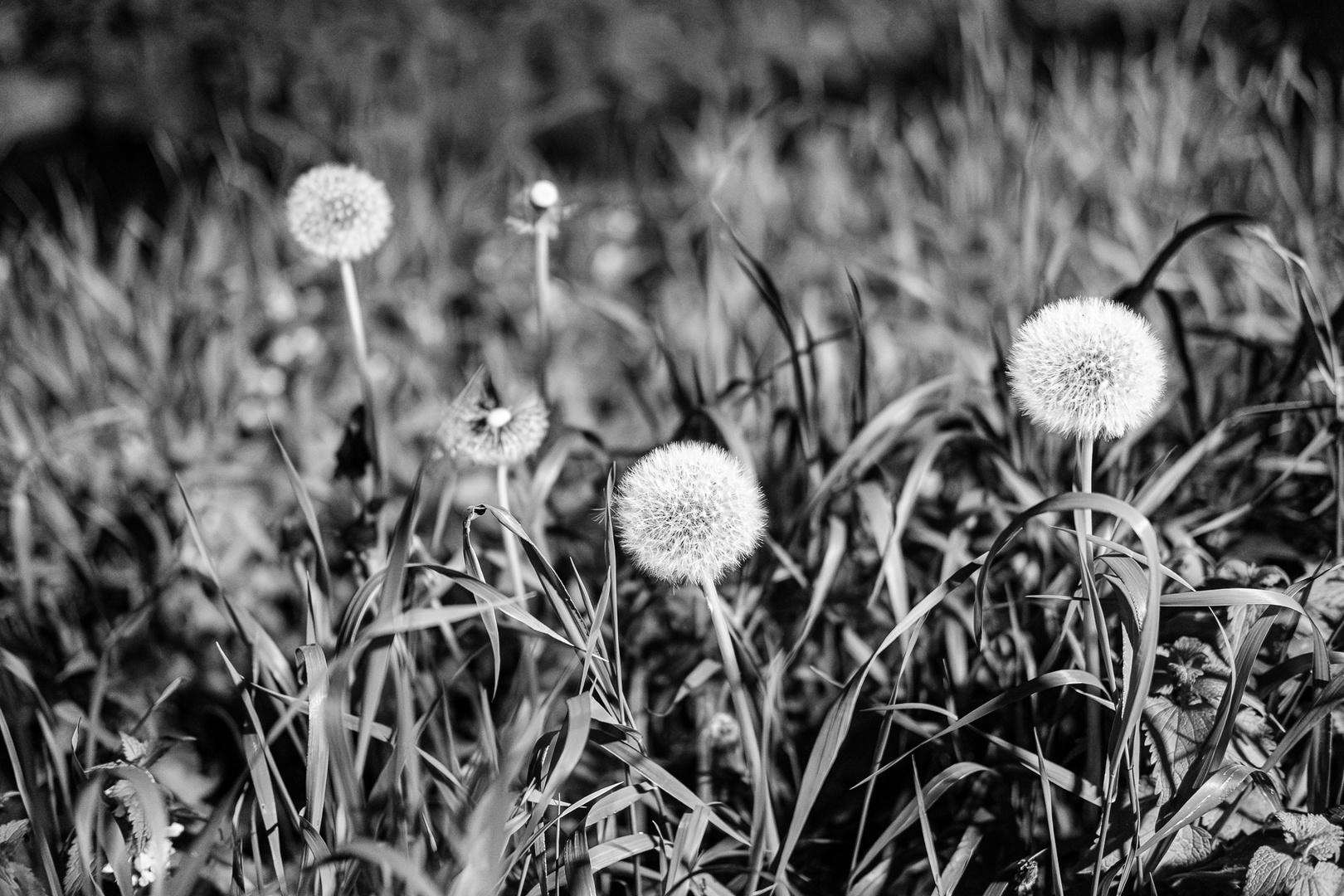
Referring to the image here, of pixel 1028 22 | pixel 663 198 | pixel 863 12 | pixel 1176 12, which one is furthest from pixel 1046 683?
pixel 1176 12

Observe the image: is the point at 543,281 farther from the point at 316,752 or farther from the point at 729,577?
the point at 316,752

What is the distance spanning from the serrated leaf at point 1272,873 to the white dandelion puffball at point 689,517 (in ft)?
2.34

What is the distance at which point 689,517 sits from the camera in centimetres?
121

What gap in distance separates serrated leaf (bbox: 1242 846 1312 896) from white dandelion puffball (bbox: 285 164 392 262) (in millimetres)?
1611

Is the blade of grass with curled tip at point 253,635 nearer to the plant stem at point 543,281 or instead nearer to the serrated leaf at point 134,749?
the serrated leaf at point 134,749

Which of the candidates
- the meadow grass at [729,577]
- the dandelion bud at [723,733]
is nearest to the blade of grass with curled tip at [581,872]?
the meadow grass at [729,577]

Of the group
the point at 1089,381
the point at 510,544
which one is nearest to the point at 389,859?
the point at 510,544

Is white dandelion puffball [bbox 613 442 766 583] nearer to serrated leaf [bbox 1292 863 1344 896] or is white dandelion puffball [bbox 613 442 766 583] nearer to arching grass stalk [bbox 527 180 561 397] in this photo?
arching grass stalk [bbox 527 180 561 397]

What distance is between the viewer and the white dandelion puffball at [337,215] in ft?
5.40

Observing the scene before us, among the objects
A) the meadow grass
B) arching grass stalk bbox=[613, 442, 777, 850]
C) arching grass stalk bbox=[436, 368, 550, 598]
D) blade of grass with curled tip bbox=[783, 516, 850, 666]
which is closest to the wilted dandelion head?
arching grass stalk bbox=[436, 368, 550, 598]

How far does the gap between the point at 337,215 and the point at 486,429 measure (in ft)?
1.79

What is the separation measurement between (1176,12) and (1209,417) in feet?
10.1

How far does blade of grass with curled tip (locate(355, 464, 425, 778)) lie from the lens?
1180 mm

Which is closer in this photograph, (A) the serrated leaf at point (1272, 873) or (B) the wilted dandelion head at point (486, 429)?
(A) the serrated leaf at point (1272, 873)
